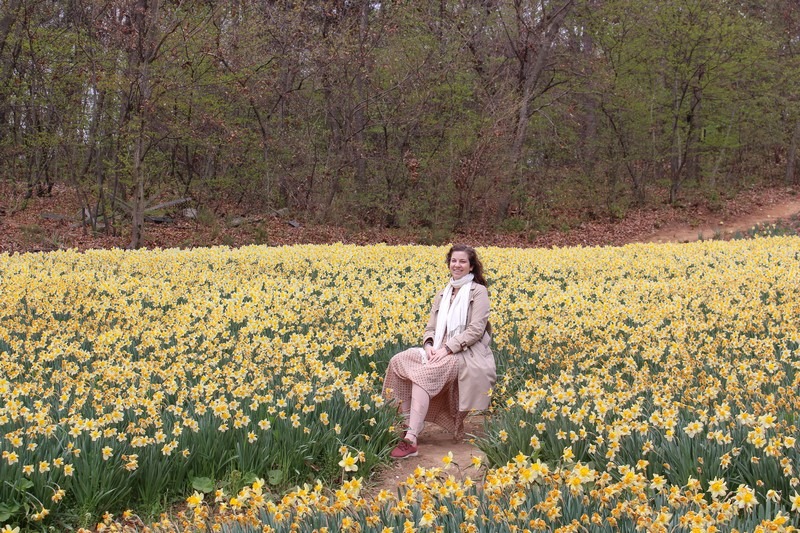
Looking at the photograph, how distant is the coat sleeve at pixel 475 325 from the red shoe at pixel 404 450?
0.69 m

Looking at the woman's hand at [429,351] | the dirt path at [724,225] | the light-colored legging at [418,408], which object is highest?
the dirt path at [724,225]

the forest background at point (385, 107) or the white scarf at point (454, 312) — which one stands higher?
the forest background at point (385, 107)

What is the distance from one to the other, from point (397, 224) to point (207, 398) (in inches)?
665

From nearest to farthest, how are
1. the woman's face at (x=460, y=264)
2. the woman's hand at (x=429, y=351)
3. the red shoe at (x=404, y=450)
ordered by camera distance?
the red shoe at (x=404, y=450), the woman's hand at (x=429, y=351), the woman's face at (x=460, y=264)

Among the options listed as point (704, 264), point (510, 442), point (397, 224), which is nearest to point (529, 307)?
point (510, 442)

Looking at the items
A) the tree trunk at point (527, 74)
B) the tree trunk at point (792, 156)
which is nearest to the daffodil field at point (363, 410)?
the tree trunk at point (527, 74)

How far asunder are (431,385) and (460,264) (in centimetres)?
92

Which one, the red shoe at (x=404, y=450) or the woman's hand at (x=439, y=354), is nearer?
the red shoe at (x=404, y=450)

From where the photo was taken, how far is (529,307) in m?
6.45

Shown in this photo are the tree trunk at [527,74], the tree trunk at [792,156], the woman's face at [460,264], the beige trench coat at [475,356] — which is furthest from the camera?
the tree trunk at [792,156]

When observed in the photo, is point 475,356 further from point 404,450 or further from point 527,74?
point 527,74

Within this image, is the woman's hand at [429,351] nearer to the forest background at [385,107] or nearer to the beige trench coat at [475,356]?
the beige trench coat at [475,356]

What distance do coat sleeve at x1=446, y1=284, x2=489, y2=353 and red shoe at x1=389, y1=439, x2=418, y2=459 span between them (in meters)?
0.69

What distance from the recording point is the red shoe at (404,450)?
407 cm
